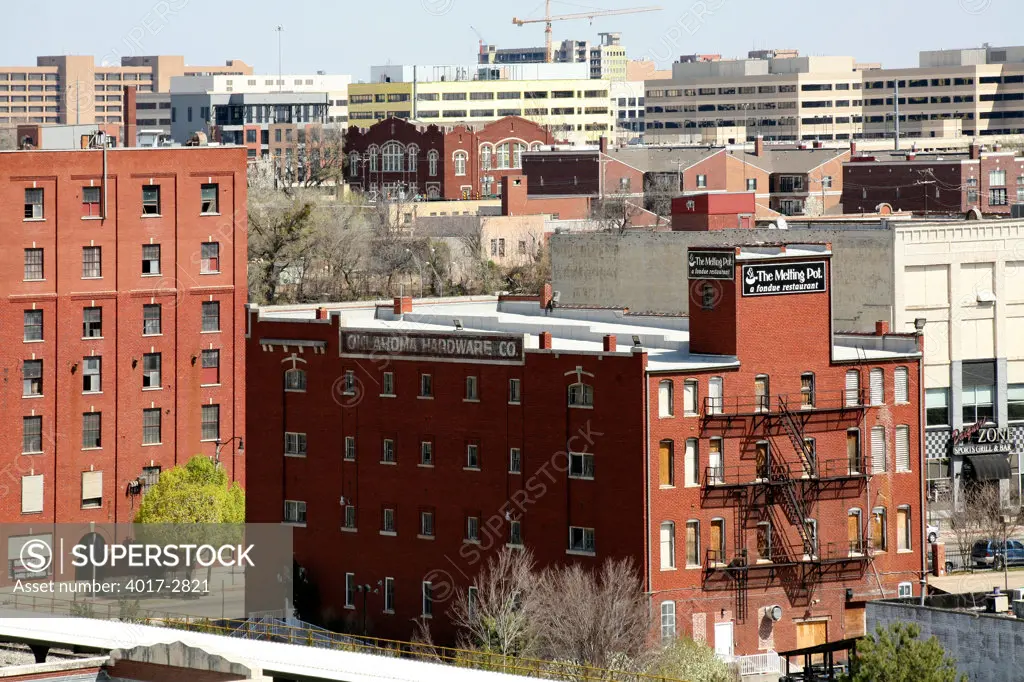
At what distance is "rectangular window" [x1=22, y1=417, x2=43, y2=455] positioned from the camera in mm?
81000

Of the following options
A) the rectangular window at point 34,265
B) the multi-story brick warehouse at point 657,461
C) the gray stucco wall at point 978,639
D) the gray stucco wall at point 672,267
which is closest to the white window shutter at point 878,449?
the multi-story brick warehouse at point 657,461

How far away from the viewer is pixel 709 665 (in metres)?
59.5

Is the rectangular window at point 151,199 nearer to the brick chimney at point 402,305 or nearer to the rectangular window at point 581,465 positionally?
the brick chimney at point 402,305

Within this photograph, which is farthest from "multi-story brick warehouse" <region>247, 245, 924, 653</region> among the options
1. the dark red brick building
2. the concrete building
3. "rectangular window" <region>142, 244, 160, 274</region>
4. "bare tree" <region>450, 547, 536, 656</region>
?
the dark red brick building

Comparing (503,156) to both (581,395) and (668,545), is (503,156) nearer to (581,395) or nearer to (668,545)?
(581,395)

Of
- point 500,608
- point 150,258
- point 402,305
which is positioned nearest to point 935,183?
point 402,305

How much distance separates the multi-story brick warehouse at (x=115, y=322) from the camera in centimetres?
8088

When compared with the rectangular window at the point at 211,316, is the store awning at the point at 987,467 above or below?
below

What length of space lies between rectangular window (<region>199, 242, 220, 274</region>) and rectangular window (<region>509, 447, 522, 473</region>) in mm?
22691

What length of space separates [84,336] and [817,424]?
3007 cm

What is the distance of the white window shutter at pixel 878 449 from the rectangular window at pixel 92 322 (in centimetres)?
3081

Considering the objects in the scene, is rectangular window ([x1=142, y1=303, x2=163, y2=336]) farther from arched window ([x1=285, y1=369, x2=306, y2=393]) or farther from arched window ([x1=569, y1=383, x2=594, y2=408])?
arched window ([x1=569, y1=383, x2=594, y2=408])

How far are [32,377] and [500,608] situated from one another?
85.6 feet

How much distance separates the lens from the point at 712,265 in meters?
65.8
